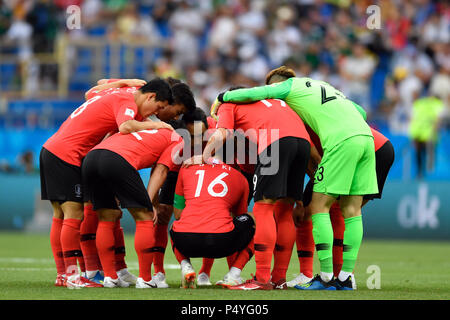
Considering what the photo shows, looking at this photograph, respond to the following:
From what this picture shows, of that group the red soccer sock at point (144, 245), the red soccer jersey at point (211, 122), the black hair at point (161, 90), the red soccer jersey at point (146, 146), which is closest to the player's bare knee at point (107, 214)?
the red soccer sock at point (144, 245)

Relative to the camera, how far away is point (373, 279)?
30.7 feet

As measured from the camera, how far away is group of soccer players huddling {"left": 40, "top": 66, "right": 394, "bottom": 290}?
825 cm

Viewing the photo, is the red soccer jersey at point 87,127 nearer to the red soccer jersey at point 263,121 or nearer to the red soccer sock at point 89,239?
the red soccer sock at point 89,239

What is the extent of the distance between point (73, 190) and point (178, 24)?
531 inches

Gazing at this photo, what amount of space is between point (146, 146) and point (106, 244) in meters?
1.00

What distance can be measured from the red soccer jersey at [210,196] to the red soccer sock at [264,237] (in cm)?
39

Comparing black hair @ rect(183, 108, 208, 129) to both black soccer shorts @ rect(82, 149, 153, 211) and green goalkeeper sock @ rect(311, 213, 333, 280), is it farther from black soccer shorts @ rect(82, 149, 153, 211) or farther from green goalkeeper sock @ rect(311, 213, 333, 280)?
green goalkeeper sock @ rect(311, 213, 333, 280)

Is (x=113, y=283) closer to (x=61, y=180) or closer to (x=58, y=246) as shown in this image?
(x=58, y=246)

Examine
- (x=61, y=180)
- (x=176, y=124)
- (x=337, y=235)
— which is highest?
(x=176, y=124)

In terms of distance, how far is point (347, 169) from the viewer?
828 centimetres

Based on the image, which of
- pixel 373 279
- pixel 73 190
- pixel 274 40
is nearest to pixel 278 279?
pixel 373 279

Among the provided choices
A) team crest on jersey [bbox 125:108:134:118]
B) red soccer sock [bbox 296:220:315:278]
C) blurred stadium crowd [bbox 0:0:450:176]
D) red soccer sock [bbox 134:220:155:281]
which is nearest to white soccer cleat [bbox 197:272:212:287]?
red soccer sock [bbox 134:220:155:281]

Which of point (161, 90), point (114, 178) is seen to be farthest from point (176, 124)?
point (114, 178)
